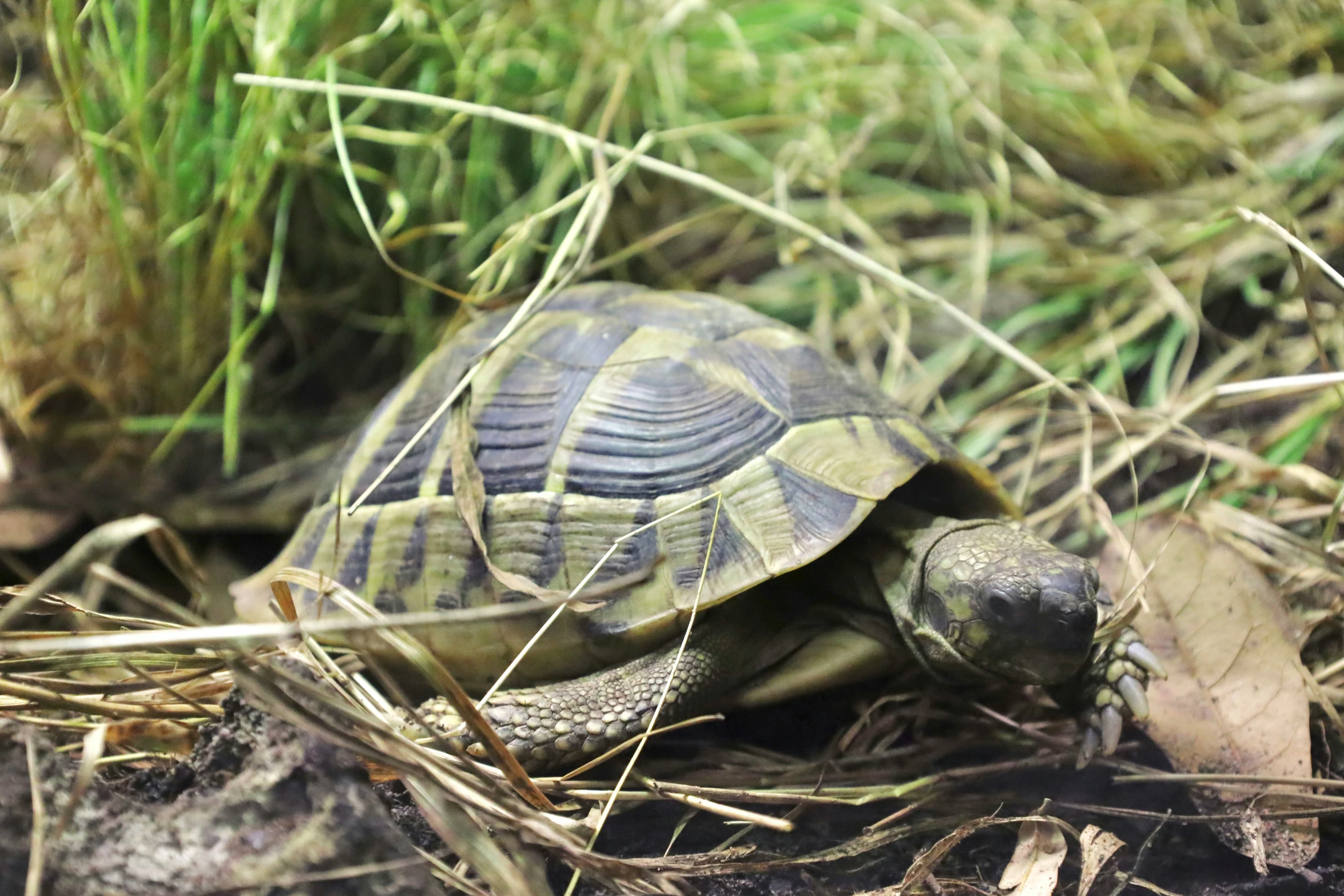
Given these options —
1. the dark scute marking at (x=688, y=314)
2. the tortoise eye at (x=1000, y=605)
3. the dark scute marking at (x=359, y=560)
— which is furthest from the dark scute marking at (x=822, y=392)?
the dark scute marking at (x=359, y=560)

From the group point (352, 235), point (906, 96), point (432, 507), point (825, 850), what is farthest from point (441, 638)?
point (906, 96)

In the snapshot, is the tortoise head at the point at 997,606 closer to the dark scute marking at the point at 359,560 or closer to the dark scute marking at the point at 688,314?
the dark scute marking at the point at 688,314

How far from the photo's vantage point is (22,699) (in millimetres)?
1464

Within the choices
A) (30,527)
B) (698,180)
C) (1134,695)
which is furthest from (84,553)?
(30,527)

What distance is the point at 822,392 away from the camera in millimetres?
1960

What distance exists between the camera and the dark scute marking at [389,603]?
1.92 meters

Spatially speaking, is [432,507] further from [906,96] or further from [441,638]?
[906,96]

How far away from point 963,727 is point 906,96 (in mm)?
2646

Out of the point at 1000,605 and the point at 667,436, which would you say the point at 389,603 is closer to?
the point at 667,436

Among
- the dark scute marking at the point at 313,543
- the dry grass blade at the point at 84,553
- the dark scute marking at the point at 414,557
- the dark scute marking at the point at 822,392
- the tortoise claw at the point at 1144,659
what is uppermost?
the dry grass blade at the point at 84,553

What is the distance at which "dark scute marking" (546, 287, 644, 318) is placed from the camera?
216 cm

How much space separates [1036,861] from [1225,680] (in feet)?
2.11

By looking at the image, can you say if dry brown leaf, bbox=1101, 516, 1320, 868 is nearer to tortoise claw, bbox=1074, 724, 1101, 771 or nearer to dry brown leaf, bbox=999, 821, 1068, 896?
tortoise claw, bbox=1074, 724, 1101, 771

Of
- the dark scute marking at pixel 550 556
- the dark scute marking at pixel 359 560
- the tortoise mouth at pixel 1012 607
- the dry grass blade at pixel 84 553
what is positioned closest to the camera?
the dry grass blade at pixel 84 553
